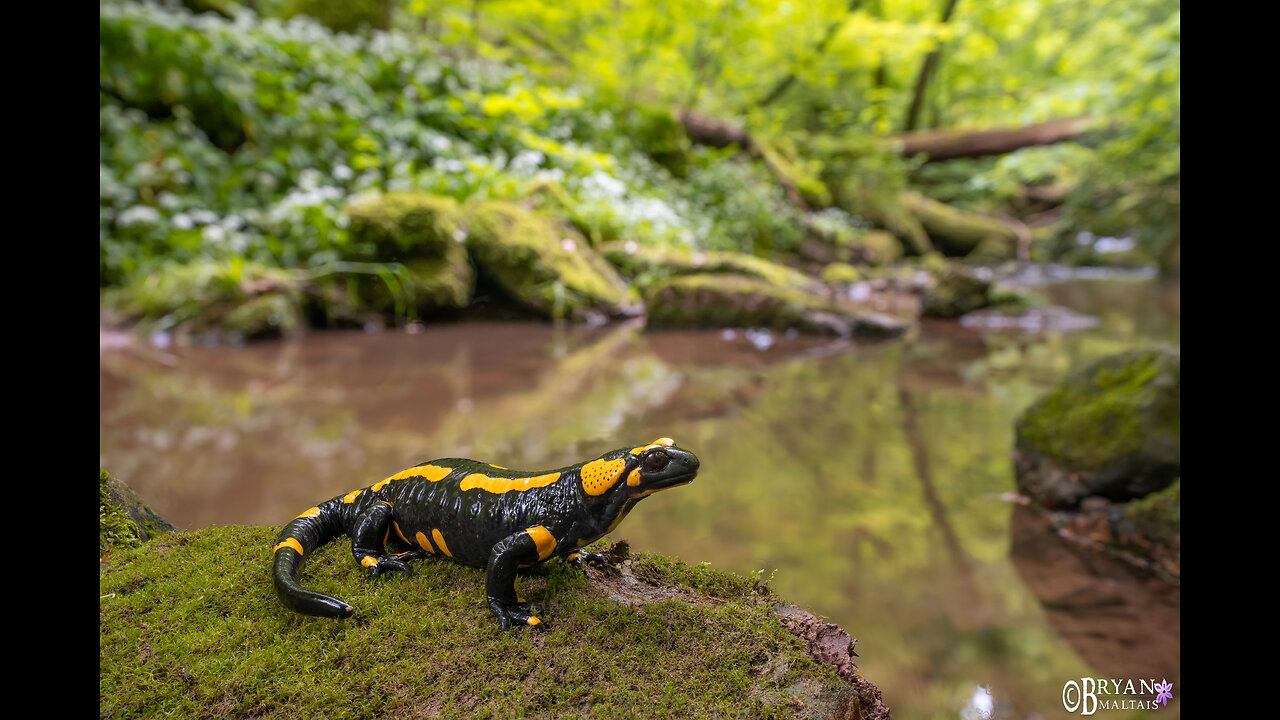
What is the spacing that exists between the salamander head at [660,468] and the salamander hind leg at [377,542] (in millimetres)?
603

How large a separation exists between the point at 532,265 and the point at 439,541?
22.8ft

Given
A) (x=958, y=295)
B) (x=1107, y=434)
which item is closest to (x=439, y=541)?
(x=1107, y=434)

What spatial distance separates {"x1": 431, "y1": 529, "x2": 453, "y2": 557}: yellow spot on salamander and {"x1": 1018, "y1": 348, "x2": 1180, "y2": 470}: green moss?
2968 millimetres

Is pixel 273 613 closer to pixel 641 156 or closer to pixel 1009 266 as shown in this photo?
pixel 641 156

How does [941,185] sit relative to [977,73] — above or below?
below

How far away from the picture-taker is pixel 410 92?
10.6 m

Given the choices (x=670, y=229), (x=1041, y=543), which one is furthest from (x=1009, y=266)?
(x=1041, y=543)

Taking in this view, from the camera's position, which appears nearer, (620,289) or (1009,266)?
(620,289)

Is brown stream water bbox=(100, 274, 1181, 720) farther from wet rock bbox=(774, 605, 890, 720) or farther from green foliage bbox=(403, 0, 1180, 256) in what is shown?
green foliage bbox=(403, 0, 1180, 256)

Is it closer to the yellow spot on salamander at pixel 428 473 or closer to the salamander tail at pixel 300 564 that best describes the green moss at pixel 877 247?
the yellow spot on salamander at pixel 428 473

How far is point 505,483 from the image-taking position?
1632 millimetres

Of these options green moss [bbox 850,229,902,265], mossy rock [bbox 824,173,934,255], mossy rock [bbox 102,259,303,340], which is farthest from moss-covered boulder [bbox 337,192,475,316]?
mossy rock [bbox 824,173,934,255]

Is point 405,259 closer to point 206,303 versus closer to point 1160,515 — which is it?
point 206,303

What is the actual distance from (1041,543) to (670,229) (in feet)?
28.0
